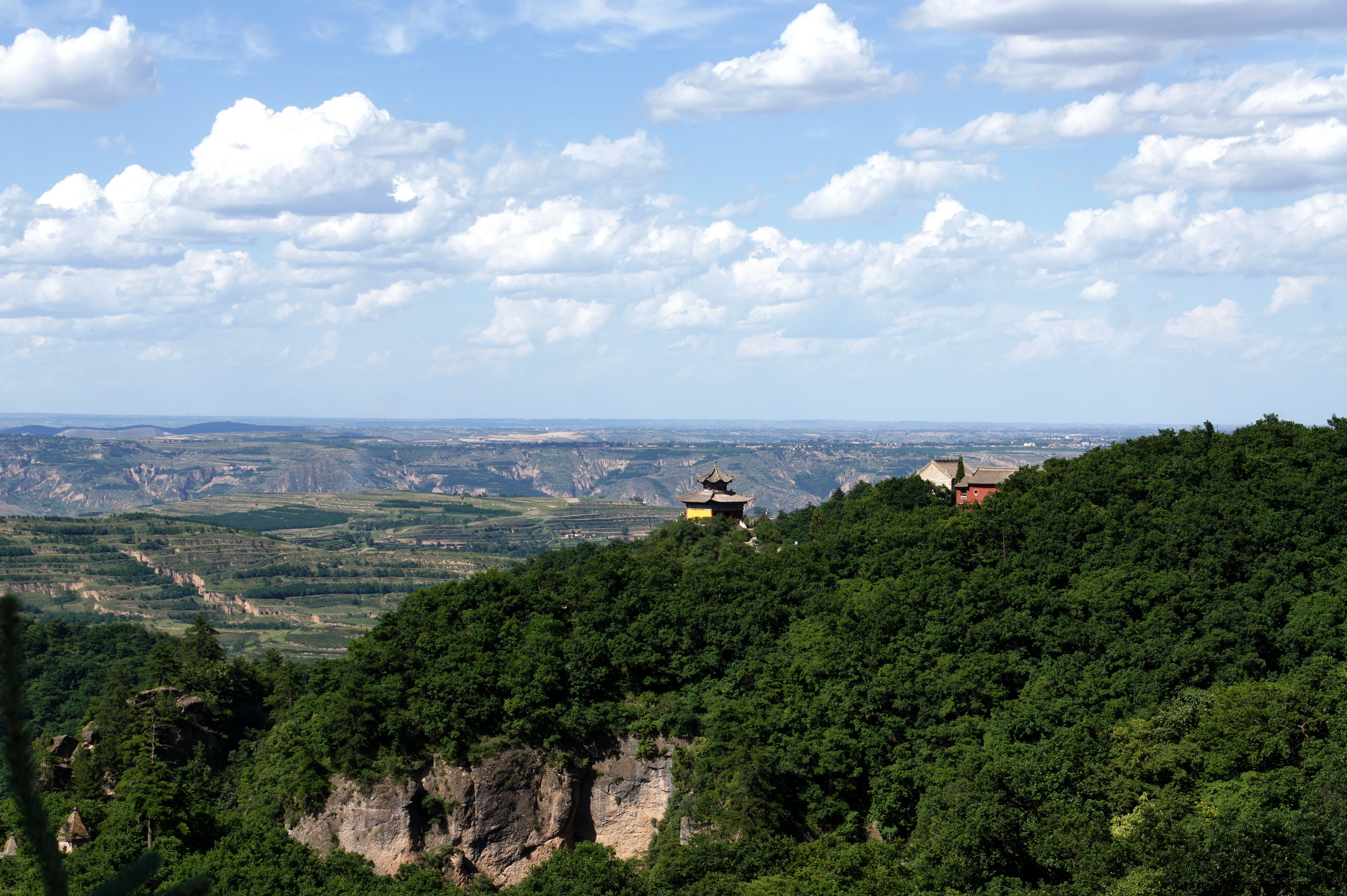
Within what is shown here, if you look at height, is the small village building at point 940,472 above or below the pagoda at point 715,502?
above

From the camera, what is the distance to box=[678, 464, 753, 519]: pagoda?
86750 millimetres

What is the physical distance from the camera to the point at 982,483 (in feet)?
258

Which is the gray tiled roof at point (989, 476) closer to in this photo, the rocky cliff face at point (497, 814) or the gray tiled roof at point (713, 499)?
the gray tiled roof at point (713, 499)

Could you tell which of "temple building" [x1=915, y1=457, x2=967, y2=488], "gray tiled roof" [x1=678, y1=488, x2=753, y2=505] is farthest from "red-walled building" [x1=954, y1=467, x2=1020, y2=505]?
"gray tiled roof" [x1=678, y1=488, x2=753, y2=505]

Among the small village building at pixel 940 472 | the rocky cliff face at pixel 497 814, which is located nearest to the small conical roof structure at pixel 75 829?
the rocky cliff face at pixel 497 814

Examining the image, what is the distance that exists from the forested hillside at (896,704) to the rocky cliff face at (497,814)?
1.03m

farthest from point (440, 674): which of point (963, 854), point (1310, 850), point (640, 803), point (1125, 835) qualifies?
point (1310, 850)

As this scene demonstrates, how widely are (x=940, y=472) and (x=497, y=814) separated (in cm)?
5316

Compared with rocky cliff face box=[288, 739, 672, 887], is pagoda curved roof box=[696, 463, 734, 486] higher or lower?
higher

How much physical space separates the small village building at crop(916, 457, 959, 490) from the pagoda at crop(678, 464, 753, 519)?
1399cm

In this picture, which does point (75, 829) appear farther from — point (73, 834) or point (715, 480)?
point (715, 480)

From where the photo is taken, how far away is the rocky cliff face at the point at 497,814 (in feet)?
165

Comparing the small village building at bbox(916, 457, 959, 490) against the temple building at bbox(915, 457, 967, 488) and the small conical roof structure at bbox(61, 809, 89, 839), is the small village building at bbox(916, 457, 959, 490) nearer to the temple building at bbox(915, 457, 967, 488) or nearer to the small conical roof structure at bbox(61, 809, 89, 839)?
the temple building at bbox(915, 457, 967, 488)

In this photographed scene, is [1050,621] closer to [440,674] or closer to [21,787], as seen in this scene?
[440,674]
